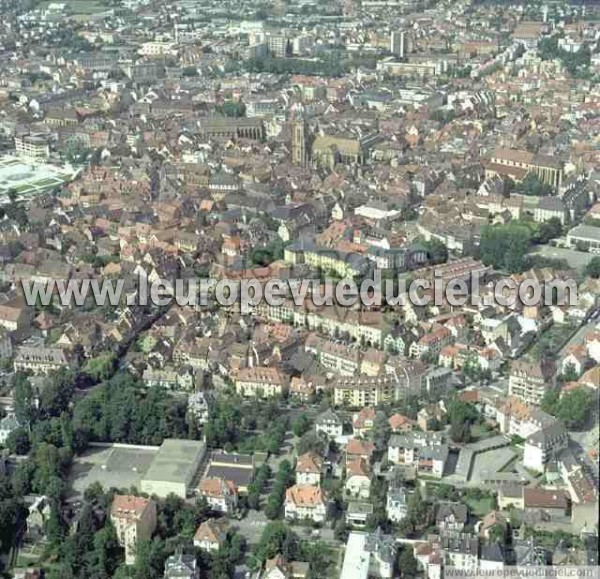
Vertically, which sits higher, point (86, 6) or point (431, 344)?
point (431, 344)

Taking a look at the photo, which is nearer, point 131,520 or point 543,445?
point 131,520

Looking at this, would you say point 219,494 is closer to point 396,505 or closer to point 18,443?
point 396,505

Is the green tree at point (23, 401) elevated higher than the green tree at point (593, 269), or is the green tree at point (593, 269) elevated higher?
the green tree at point (23, 401)

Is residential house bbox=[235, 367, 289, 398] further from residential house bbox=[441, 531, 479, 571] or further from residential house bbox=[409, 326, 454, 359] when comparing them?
residential house bbox=[441, 531, 479, 571]

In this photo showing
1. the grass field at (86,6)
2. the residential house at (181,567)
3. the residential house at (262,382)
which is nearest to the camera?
the residential house at (181,567)

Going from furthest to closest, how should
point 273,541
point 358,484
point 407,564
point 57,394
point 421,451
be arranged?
point 57,394, point 421,451, point 358,484, point 273,541, point 407,564

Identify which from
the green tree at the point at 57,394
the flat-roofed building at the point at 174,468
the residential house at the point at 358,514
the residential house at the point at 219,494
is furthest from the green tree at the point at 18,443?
the residential house at the point at 358,514

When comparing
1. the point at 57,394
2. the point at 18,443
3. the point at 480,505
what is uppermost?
the point at 57,394

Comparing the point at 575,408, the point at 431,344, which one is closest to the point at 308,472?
the point at 575,408

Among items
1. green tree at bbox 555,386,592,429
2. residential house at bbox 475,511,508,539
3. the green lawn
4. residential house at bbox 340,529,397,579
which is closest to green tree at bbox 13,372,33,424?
residential house at bbox 340,529,397,579

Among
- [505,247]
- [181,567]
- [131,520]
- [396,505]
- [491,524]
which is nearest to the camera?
[181,567]

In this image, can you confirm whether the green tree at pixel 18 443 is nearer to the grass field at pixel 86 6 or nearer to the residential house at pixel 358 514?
the residential house at pixel 358 514
